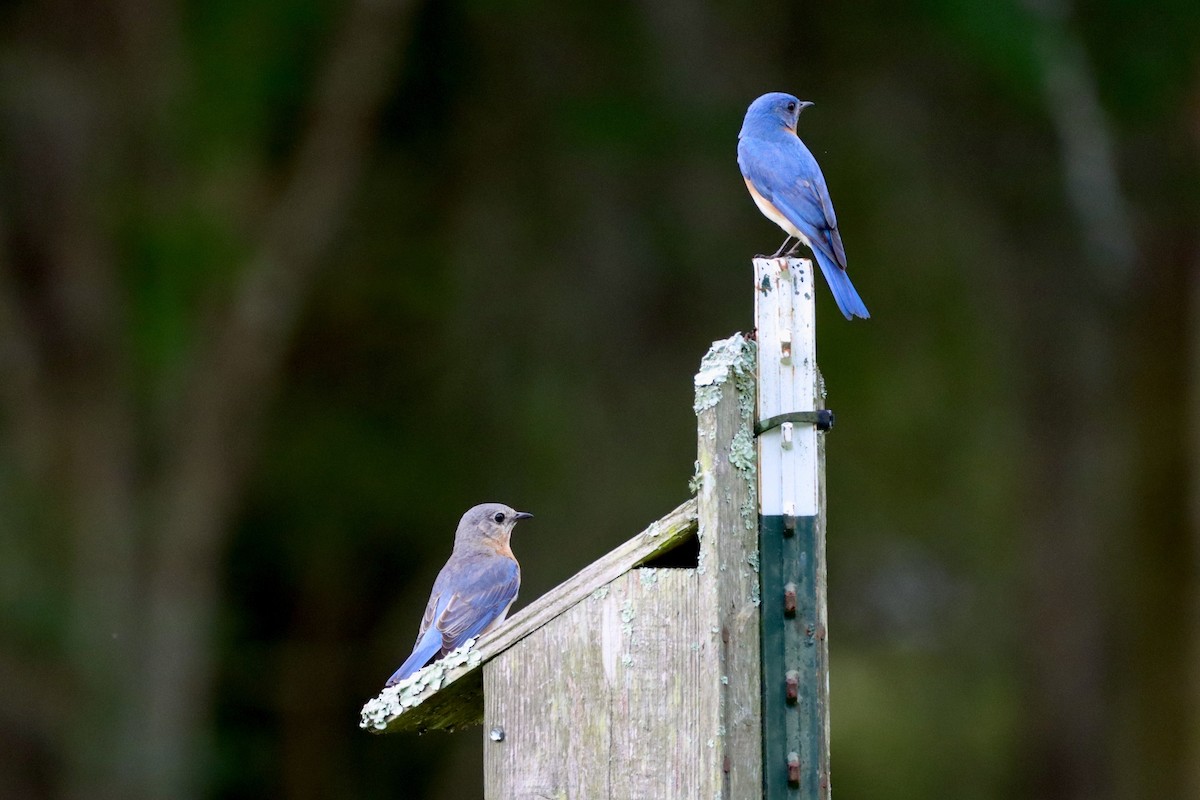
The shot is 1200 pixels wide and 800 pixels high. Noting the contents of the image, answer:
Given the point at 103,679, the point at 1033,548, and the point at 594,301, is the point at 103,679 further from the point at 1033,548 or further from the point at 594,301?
the point at 1033,548

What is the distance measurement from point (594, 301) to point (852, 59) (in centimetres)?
204

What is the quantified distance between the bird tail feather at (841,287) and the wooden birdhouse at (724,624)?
48 cm

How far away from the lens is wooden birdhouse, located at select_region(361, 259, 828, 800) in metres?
2.83

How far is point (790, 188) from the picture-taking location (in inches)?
154

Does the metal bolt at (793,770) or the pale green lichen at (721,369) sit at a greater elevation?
the pale green lichen at (721,369)

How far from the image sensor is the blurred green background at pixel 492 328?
7.98m

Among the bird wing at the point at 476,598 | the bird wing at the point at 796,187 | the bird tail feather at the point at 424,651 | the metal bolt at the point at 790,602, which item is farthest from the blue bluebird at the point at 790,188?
the bird tail feather at the point at 424,651

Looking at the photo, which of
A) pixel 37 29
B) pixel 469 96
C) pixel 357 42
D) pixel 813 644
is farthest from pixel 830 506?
pixel 813 644

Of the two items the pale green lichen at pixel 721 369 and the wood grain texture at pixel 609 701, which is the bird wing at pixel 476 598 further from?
the pale green lichen at pixel 721 369

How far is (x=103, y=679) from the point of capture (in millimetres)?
8039

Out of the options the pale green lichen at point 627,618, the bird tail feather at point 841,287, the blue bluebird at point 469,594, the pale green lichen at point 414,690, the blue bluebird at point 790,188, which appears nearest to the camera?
the pale green lichen at point 627,618

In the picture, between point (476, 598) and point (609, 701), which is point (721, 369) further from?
point (476, 598)

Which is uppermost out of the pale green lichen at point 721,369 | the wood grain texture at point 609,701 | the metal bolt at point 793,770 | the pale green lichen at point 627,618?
the pale green lichen at point 721,369

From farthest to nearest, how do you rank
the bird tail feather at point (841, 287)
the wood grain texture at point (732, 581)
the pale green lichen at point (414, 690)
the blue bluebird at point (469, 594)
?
the blue bluebird at point (469, 594)
the bird tail feather at point (841, 287)
the pale green lichen at point (414, 690)
the wood grain texture at point (732, 581)
